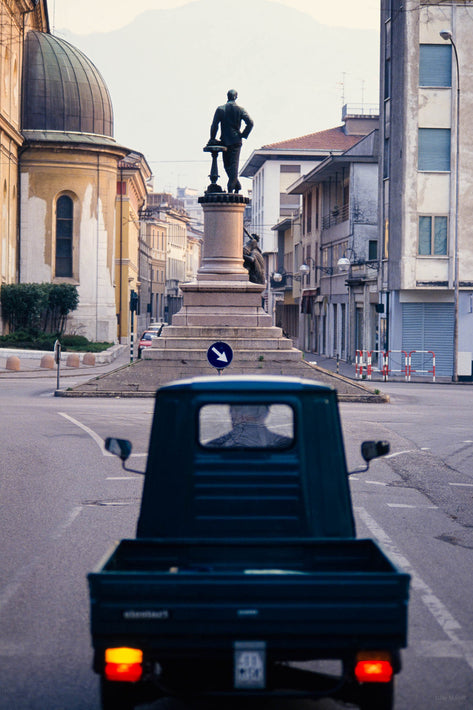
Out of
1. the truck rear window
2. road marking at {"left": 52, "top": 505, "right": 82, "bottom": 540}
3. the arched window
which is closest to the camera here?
the truck rear window

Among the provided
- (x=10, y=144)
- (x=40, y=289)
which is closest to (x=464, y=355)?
(x=40, y=289)

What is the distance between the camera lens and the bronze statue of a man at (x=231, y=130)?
1352 inches

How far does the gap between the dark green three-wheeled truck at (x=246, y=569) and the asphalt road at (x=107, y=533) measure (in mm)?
784

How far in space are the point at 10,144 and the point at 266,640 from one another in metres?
59.6

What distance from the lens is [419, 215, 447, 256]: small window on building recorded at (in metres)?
44.4

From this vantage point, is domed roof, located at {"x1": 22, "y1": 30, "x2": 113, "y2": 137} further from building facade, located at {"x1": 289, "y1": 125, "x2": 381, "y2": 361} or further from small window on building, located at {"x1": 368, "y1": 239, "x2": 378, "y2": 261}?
small window on building, located at {"x1": 368, "y1": 239, "x2": 378, "y2": 261}

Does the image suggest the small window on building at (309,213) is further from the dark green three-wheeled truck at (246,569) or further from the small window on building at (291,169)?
the dark green three-wheeled truck at (246,569)

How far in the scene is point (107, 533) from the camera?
432 inches

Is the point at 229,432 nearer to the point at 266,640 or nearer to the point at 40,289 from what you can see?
the point at 266,640

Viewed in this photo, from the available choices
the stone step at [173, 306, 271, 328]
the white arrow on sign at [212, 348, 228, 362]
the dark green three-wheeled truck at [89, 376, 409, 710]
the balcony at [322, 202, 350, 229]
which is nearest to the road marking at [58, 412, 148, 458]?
the white arrow on sign at [212, 348, 228, 362]

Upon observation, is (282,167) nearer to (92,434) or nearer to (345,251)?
(345,251)

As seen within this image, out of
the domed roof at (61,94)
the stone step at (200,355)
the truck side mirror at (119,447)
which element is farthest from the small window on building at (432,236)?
the truck side mirror at (119,447)

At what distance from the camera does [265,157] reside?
10088cm

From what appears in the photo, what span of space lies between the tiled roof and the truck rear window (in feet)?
297
